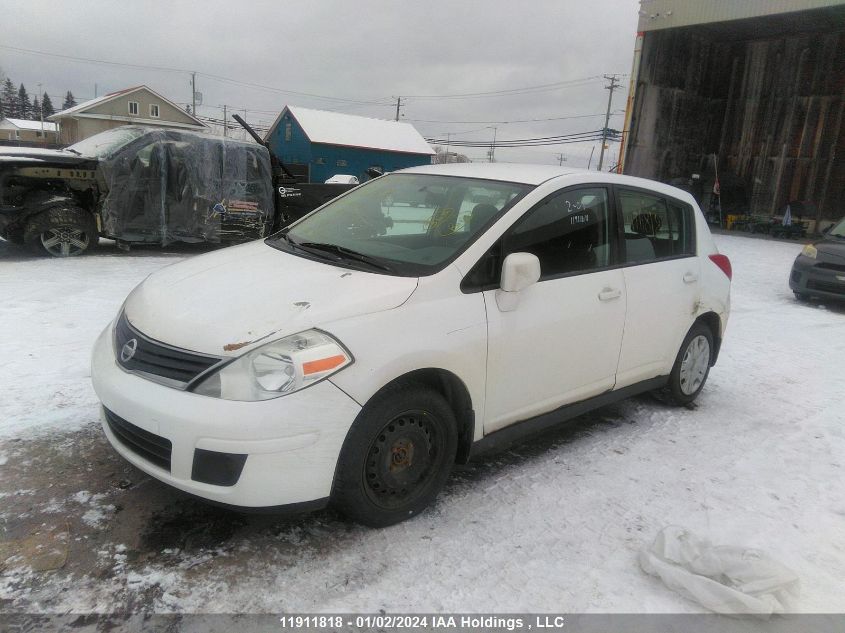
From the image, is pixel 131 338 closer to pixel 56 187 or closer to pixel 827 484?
pixel 827 484

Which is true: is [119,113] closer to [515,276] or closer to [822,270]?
[822,270]

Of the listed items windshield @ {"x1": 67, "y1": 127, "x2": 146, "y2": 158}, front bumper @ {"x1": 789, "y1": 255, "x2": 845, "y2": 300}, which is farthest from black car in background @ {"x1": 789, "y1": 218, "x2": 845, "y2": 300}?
windshield @ {"x1": 67, "y1": 127, "x2": 146, "y2": 158}

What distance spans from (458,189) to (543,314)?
36.7 inches

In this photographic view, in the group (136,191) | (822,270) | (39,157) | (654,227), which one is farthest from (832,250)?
(39,157)

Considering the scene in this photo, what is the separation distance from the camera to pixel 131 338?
2.76m

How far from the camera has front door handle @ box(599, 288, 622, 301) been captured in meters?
3.60

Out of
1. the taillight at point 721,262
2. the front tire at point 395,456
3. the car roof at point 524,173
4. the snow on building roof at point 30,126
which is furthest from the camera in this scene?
the snow on building roof at point 30,126

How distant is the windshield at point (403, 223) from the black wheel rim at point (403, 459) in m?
0.72

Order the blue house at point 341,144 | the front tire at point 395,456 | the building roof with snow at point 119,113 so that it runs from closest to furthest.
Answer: the front tire at point 395,456 → the blue house at point 341,144 → the building roof with snow at point 119,113

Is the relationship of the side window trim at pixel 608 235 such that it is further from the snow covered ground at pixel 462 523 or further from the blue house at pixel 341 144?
the blue house at pixel 341 144

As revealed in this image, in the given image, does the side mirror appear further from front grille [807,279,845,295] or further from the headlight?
front grille [807,279,845,295]

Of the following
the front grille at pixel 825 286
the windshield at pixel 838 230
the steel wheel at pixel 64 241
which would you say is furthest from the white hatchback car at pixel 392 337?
the windshield at pixel 838 230

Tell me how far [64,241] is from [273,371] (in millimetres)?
7830

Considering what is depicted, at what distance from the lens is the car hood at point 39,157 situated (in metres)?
8.01
